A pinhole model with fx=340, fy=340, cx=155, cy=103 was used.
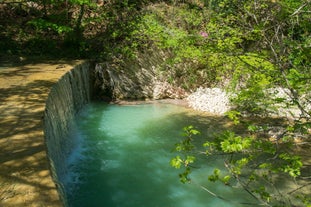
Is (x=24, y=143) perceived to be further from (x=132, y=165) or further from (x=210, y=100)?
(x=210, y=100)

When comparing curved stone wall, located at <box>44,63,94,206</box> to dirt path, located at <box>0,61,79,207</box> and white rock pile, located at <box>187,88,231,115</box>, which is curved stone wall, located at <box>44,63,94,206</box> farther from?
white rock pile, located at <box>187,88,231,115</box>

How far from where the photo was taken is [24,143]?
3965 mm

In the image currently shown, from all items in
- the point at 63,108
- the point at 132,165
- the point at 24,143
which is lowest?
the point at 132,165

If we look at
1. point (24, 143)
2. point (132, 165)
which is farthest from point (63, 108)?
point (24, 143)

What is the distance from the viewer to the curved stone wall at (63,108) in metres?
5.10

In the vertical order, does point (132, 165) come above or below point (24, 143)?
below

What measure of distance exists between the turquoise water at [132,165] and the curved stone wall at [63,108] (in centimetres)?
31

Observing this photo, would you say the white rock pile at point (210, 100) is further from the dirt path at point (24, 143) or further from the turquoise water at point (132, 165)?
the dirt path at point (24, 143)

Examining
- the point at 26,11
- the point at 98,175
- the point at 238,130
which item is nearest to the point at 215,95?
the point at 238,130

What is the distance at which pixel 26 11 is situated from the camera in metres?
Result: 11.5

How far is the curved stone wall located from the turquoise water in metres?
0.31

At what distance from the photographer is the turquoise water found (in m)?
5.21

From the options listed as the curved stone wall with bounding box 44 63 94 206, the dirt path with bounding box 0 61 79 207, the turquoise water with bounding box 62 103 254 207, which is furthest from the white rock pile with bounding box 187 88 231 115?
the dirt path with bounding box 0 61 79 207

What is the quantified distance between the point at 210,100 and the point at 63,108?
458 cm
